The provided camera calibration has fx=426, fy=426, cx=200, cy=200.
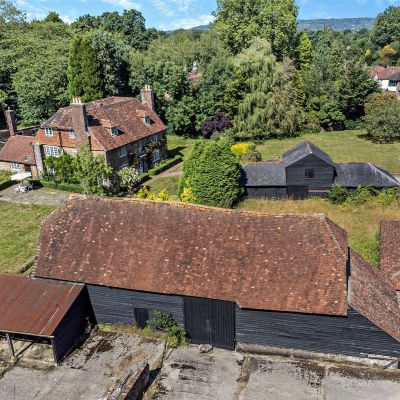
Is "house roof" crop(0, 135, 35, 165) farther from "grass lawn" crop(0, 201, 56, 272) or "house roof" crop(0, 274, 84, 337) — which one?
"house roof" crop(0, 274, 84, 337)

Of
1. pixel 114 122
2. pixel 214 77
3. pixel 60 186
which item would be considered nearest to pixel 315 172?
pixel 114 122

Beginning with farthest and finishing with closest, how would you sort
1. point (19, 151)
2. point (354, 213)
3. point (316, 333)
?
1. point (19, 151)
2. point (354, 213)
3. point (316, 333)

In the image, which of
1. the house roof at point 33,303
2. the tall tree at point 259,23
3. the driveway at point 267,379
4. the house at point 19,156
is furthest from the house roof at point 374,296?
the tall tree at point 259,23

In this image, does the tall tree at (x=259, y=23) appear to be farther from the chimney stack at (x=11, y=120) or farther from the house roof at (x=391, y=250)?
the house roof at (x=391, y=250)

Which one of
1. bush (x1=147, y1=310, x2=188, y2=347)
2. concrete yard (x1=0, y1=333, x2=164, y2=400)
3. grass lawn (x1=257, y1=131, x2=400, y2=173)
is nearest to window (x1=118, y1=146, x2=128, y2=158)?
grass lawn (x1=257, y1=131, x2=400, y2=173)

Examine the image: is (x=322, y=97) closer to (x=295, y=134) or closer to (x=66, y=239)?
(x=295, y=134)

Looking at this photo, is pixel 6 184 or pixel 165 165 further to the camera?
pixel 165 165

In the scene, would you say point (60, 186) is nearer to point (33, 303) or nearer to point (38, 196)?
point (38, 196)
